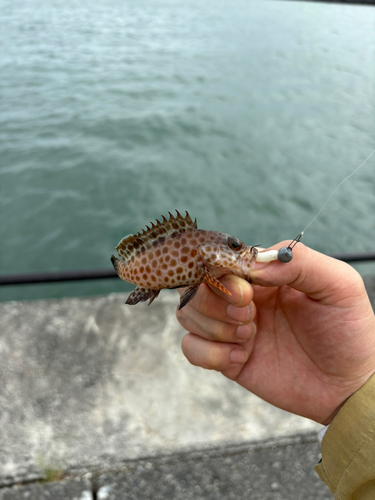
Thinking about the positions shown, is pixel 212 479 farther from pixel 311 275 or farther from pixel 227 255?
pixel 227 255

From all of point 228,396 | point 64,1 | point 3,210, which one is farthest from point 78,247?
point 64,1

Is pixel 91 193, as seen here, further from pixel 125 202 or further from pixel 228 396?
pixel 228 396

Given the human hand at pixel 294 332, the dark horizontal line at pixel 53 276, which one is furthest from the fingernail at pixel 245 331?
the dark horizontal line at pixel 53 276

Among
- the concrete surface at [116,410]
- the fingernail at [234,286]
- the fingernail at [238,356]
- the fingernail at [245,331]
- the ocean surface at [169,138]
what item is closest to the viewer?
the fingernail at [234,286]

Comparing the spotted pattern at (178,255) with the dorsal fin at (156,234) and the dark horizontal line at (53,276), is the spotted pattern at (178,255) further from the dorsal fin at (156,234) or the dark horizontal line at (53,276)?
the dark horizontal line at (53,276)

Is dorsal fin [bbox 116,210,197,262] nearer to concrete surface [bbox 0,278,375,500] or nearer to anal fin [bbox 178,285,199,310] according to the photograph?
anal fin [bbox 178,285,199,310]

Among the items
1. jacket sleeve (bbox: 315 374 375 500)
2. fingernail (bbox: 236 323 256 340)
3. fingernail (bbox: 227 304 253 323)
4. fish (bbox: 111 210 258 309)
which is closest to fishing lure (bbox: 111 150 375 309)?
fish (bbox: 111 210 258 309)
